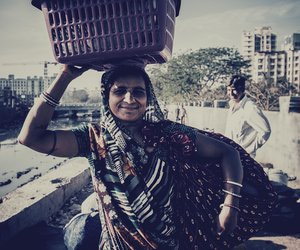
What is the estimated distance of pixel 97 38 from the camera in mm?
1268

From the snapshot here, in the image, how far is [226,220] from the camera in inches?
57.8

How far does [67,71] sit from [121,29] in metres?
0.35

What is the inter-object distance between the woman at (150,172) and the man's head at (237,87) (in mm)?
2420

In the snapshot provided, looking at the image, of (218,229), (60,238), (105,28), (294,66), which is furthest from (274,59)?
(105,28)

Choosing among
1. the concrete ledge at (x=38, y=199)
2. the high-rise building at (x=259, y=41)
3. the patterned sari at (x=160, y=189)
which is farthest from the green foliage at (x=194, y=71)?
the high-rise building at (x=259, y=41)

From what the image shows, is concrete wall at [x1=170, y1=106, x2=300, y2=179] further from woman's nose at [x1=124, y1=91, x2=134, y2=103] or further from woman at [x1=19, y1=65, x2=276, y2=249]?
woman's nose at [x1=124, y1=91, x2=134, y2=103]

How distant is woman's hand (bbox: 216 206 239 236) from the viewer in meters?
1.47

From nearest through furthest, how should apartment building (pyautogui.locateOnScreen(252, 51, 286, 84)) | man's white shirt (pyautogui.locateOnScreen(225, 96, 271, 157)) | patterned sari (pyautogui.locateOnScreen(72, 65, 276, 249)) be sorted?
patterned sari (pyautogui.locateOnScreen(72, 65, 276, 249)), man's white shirt (pyautogui.locateOnScreen(225, 96, 271, 157)), apartment building (pyautogui.locateOnScreen(252, 51, 286, 84))

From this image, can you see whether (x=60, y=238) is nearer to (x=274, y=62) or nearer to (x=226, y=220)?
(x=226, y=220)

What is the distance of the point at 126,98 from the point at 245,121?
2714 millimetres

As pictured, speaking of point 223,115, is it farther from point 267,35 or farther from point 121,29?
point 267,35

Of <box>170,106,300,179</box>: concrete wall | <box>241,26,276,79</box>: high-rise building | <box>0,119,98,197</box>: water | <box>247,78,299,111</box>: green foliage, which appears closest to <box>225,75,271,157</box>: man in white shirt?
<box>170,106,300,179</box>: concrete wall

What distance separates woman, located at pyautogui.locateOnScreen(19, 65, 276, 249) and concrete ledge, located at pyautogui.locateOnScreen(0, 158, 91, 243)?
1687 mm

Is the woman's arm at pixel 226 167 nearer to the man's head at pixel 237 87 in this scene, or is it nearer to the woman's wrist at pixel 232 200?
the woman's wrist at pixel 232 200
